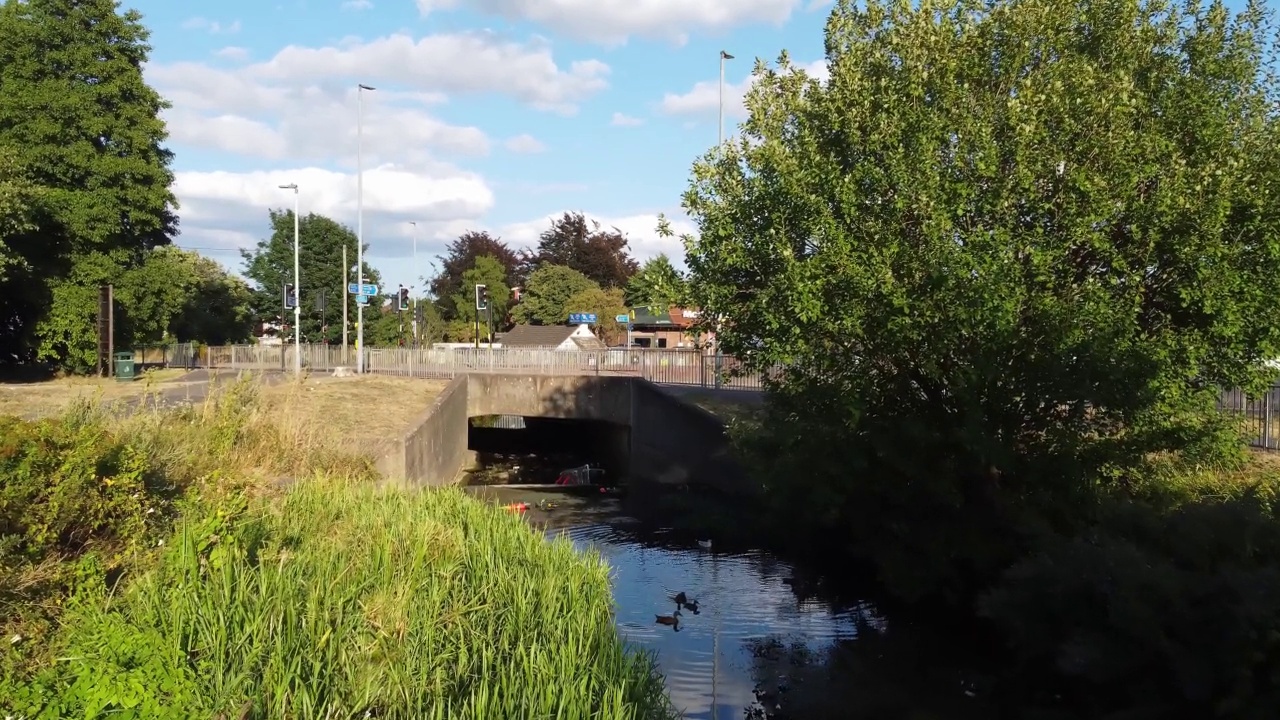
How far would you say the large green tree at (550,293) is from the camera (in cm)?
8006

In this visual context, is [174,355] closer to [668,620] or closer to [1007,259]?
[668,620]

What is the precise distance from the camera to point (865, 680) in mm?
10719

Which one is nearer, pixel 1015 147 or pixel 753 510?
pixel 1015 147

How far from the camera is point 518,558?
397 inches

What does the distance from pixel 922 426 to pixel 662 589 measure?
4.98m

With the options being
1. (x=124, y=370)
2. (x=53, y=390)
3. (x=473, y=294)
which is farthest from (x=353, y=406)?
(x=473, y=294)

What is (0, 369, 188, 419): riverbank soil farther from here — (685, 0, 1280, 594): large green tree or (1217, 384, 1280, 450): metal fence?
(1217, 384, 1280, 450): metal fence

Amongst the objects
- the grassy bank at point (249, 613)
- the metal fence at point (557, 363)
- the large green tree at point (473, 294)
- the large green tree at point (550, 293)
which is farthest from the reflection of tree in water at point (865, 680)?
the large green tree at point (550, 293)

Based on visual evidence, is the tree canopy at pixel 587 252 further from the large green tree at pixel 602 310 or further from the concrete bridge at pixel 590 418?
the concrete bridge at pixel 590 418

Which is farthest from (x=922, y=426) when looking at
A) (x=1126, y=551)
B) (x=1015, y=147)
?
(x=1126, y=551)

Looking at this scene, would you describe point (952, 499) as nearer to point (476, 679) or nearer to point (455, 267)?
point (476, 679)

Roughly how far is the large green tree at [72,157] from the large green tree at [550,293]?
4336 cm

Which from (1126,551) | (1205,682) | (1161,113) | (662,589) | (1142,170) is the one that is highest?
(1161,113)

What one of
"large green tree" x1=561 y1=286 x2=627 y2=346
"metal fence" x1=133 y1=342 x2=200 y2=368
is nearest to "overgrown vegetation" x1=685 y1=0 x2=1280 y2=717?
"metal fence" x1=133 y1=342 x2=200 y2=368
